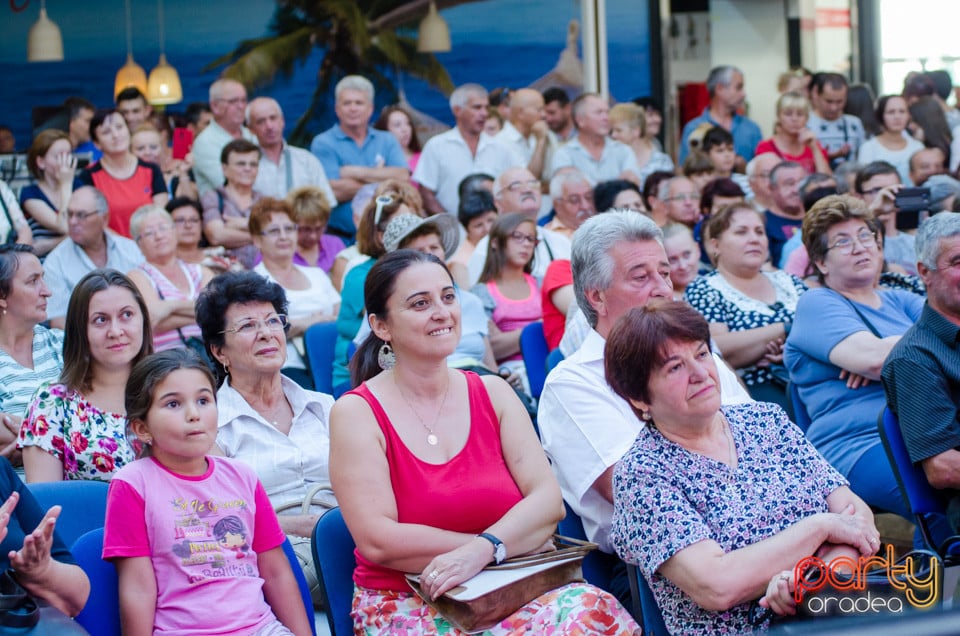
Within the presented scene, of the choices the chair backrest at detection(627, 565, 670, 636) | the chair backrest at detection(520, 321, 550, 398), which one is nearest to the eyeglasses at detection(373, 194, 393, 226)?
the chair backrest at detection(520, 321, 550, 398)

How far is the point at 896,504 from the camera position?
353cm

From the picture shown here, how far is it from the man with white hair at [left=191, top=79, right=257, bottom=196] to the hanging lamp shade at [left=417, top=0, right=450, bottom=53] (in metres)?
3.91

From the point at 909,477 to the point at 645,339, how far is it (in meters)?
1.07

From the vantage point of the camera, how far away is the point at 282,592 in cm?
268

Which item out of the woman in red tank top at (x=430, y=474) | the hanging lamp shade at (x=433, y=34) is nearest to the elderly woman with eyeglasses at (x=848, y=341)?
the woman in red tank top at (x=430, y=474)

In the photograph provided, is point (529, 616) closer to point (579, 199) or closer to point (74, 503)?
point (74, 503)

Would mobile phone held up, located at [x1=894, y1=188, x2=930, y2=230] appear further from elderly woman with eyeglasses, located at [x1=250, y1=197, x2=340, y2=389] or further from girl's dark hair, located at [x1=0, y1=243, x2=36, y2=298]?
girl's dark hair, located at [x1=0, y1=243, x2=36, y2=298]

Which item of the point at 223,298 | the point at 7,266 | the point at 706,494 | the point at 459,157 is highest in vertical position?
the point at 459,157

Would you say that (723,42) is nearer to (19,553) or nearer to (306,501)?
(306,501)

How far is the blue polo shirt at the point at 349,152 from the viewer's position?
7.63 meters

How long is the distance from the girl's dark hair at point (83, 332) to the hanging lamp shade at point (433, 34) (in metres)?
7.86

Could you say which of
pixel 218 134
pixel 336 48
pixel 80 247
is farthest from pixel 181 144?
pixel 336 48

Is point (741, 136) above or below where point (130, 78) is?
below

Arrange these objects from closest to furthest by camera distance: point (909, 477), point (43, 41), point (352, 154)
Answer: point (909, 477)
point (352, 154)
point (43, 41)
